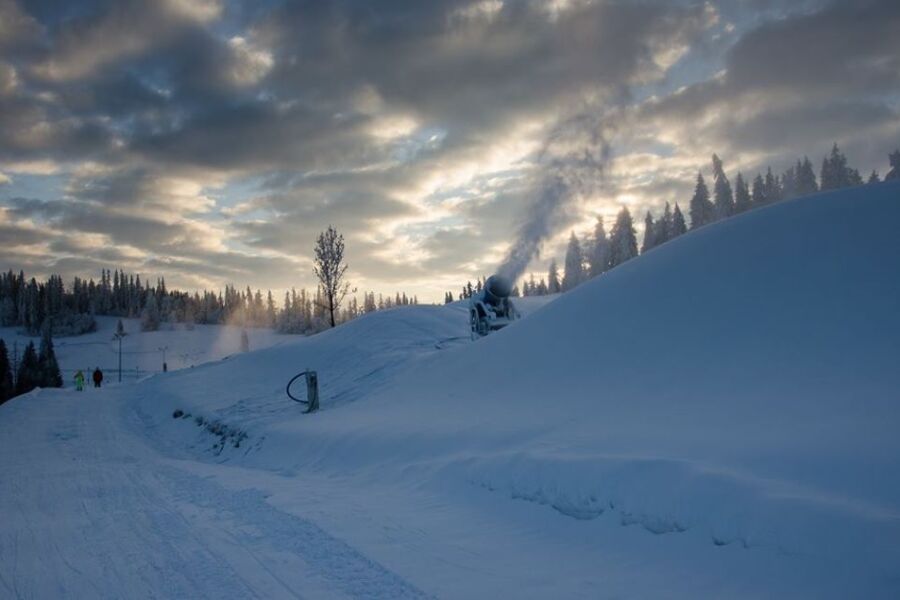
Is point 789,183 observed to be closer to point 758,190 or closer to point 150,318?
point 758,190

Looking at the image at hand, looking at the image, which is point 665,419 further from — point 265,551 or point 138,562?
point 138,562

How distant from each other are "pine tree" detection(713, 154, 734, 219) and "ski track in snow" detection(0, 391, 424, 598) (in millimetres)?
66715

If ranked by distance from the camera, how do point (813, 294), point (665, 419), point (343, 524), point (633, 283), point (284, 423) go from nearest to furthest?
1. point (343, 524)
2. point (665, 419)
3. point (813, 294)
4. point (633, 283)
5. point (284, 423)

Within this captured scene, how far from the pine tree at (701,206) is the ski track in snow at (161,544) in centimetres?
6565

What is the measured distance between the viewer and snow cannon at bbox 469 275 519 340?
79.9ft

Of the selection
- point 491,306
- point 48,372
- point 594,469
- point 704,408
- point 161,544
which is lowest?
point 161,544

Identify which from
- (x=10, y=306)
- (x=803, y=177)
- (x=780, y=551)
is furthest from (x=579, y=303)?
(x=10, y=306)

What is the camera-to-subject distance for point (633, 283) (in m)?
14.0

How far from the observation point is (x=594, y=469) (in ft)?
24.1

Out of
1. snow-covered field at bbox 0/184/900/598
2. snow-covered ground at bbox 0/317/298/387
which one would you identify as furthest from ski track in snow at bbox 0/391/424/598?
snow-covered ground at bbox 0/317/298/387

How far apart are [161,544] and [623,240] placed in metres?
74.6

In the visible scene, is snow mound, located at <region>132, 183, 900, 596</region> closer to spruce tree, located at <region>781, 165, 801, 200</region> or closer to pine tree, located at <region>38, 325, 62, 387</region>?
spruce tree, located at <region>781, 165, 801, 200</region>

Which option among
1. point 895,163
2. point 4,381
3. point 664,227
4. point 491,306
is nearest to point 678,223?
point 664,227

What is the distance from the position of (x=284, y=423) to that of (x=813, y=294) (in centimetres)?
→ 1403
